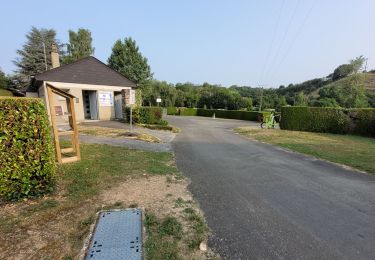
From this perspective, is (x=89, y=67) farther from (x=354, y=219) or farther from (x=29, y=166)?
(x=354, y=219)

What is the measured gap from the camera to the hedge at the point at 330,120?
14.9 metres

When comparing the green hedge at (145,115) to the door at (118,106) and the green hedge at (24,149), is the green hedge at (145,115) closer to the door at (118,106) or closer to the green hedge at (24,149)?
the door at (118,106)

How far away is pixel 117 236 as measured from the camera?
9.27ft

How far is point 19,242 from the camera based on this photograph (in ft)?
8.71

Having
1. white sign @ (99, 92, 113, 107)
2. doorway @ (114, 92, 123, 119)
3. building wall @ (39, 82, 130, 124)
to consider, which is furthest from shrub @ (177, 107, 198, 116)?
white sign @ (99, 92, 113, 107)

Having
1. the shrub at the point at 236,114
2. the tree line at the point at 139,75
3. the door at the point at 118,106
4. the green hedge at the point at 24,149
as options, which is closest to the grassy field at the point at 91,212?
the green hedge at the point at 24,149

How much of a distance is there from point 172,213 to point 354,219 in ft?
9.91

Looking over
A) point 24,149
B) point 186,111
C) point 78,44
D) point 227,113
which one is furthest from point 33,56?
point 24,149

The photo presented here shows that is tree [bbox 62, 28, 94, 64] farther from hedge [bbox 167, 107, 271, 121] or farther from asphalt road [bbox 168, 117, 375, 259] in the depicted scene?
asphalt road [bbox 168, 117, 375, 259]

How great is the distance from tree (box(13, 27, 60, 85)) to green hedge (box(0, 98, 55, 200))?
49.7 meters

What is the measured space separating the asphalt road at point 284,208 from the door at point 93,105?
13.2 metres

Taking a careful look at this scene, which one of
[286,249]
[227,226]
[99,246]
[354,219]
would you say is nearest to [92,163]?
[99,246]

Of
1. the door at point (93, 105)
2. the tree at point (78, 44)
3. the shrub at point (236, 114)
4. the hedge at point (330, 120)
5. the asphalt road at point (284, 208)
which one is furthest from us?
the tree at point (78, 44)

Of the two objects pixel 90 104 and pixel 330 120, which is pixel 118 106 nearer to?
pixel 90 104
